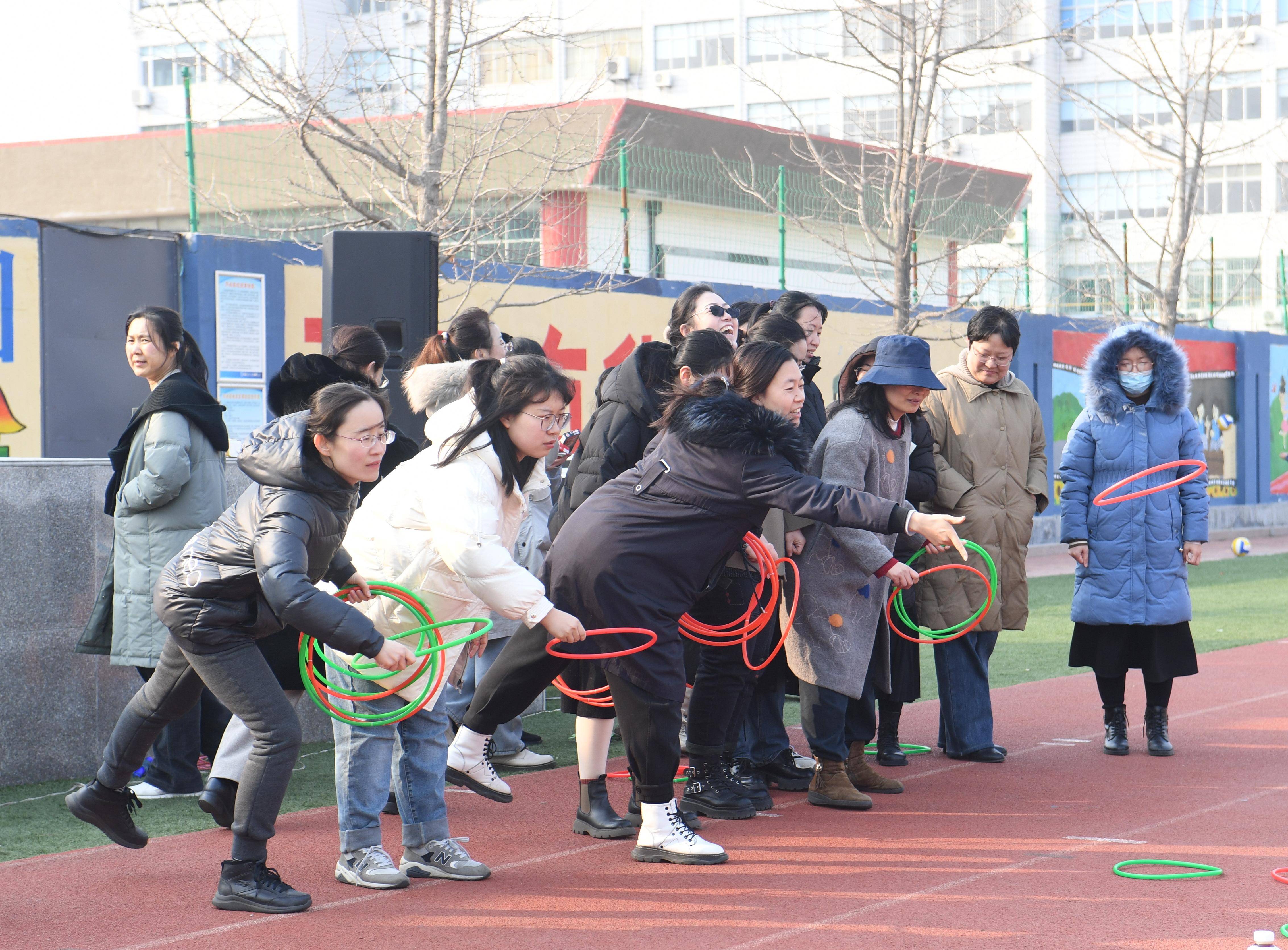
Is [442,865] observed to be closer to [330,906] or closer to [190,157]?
[330,906]

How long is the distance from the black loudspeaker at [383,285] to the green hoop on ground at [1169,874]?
4212mm

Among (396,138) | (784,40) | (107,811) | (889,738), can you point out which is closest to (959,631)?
(889,738)

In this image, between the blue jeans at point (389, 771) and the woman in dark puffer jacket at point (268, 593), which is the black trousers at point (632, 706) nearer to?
the blue jeans at point (389, 771)

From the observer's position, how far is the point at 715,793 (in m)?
6.07

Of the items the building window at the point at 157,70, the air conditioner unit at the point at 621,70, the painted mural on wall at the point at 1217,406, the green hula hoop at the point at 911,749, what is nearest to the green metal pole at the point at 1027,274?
the painted mural on wall at the point at 1217,406

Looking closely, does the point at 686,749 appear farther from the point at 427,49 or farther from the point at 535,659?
the point at 427,49

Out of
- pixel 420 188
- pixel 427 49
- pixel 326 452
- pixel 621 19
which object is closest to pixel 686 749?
pixel 326 452

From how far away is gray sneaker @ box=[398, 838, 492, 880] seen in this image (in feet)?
16.7

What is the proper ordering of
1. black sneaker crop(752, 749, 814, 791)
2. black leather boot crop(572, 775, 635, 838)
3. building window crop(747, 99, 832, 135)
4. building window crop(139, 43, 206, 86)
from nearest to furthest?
black leather boot crop(572, 775, 635, 838), black sneaker crop(752, 749, 814, 791), building window crop(139, 43, 206, 86), building window crop(747, 99, 832, 135)

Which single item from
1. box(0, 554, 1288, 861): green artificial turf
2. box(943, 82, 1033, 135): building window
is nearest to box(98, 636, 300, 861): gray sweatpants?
box(0, 554, 1288, 861): green artificial turf

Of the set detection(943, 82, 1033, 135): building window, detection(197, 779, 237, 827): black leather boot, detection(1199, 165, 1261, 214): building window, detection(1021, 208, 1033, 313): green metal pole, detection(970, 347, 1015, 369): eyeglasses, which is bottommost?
detection(197, 779, 237, 827): black leather boot

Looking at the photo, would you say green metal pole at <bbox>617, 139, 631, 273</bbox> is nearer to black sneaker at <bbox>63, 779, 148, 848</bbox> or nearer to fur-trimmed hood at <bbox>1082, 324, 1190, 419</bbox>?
fur-trimmed hood at <bbox>1082, 324, 1190, 419</bbox>

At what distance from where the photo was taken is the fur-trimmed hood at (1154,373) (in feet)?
24.3

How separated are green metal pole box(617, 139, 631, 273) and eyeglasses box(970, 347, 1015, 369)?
28.6 ft
